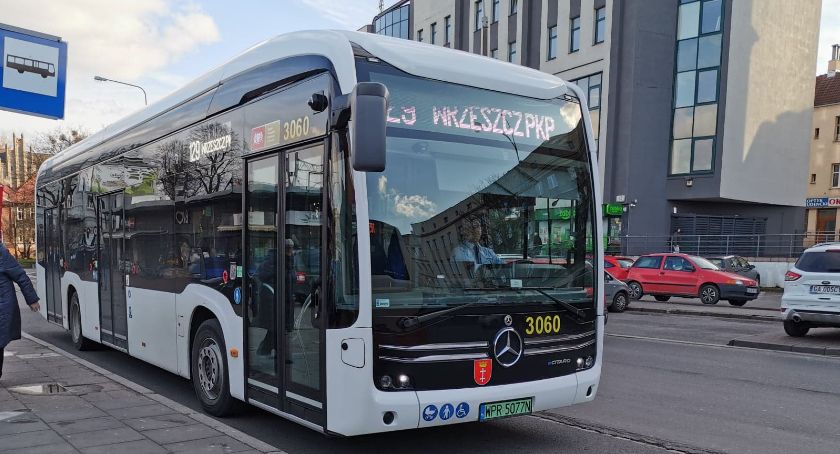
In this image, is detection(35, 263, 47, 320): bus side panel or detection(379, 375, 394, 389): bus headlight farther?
detection(35, 263, 47, 320): bus side panel

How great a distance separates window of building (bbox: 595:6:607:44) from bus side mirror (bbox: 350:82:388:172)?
1305 inches

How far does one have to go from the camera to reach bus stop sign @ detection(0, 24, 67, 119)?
340 inches

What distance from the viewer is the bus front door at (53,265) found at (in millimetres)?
11500

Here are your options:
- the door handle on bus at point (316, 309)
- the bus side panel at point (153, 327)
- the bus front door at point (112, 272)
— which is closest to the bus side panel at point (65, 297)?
the bus front door at point (112, 272)

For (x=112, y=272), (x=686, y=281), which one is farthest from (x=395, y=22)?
(x=112, y=272)

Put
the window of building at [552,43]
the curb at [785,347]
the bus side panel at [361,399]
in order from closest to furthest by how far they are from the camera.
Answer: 1. the bus side panel at [361,399]
2. the curb at [785,347]
3. the window of building at [552,43]

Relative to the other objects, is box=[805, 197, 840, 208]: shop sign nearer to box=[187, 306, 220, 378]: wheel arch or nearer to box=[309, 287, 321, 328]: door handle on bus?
box=[187, 306, 220, 378]: wheel arch

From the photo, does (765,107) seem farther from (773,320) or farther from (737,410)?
(737,410)

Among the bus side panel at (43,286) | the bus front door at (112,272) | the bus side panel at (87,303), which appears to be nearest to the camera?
the bus front door at (112,272)

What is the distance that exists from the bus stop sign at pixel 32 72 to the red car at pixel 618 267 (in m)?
18.0

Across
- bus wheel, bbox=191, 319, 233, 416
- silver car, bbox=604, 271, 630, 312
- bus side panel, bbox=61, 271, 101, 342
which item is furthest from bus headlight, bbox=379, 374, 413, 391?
silver car, bbox=604, 271, 630, 312

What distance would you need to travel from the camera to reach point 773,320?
16438 millimetres

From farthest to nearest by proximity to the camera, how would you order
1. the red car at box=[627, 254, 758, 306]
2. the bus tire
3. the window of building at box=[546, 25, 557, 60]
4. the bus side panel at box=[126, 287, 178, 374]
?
the window of building at box=[546, 25, 557, 60] < the red car at box=[627, 254, 758, 306] < the bus tire < the bus side panel at box=[126, 287, 178, 374]

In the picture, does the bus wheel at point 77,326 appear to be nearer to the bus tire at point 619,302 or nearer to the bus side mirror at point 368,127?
the bus side mirror at point 368,127
